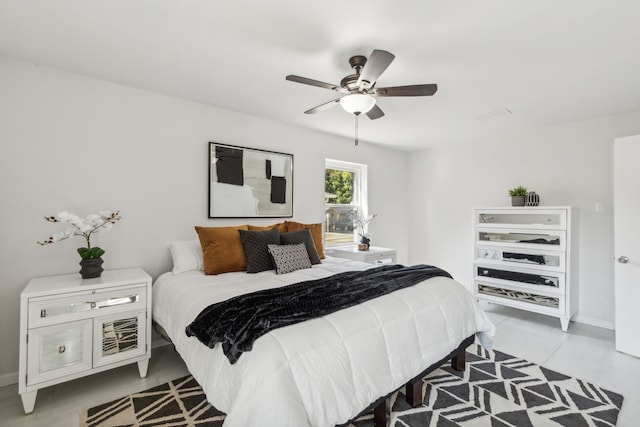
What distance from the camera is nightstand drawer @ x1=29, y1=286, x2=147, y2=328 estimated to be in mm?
1932

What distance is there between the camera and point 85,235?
2355mm

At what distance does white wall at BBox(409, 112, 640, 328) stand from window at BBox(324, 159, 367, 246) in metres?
1.12

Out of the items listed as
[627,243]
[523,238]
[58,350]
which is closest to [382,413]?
[58,350]

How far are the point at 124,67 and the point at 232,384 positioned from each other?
7.82 feet

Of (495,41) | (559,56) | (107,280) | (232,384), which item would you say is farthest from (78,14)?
(559,56)

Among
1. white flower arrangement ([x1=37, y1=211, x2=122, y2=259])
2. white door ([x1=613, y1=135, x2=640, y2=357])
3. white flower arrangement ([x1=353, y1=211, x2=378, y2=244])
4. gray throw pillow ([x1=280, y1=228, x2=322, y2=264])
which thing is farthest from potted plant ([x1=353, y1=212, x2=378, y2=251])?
white flower arrangement ([x1=37, y1=211, x2=122, y2=259])

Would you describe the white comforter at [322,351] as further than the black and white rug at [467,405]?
No

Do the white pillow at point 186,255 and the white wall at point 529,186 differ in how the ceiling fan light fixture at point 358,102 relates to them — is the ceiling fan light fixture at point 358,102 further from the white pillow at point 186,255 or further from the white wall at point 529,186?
the white wall at point 529,186

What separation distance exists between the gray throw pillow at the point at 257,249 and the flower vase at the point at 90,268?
42.8 inches

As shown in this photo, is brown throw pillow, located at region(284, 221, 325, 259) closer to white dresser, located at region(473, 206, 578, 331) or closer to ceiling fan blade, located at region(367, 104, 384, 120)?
ceiling fan blade, located at region(367, 104, 384, 120)

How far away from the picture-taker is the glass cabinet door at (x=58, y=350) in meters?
1.91

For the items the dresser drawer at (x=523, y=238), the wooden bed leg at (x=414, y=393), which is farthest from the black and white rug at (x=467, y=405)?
the dresser drawer at (x=523, y=238)

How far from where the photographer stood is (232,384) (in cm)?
137

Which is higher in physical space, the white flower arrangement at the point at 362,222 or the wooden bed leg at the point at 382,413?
the white flower arrangement at the point at 362,222
